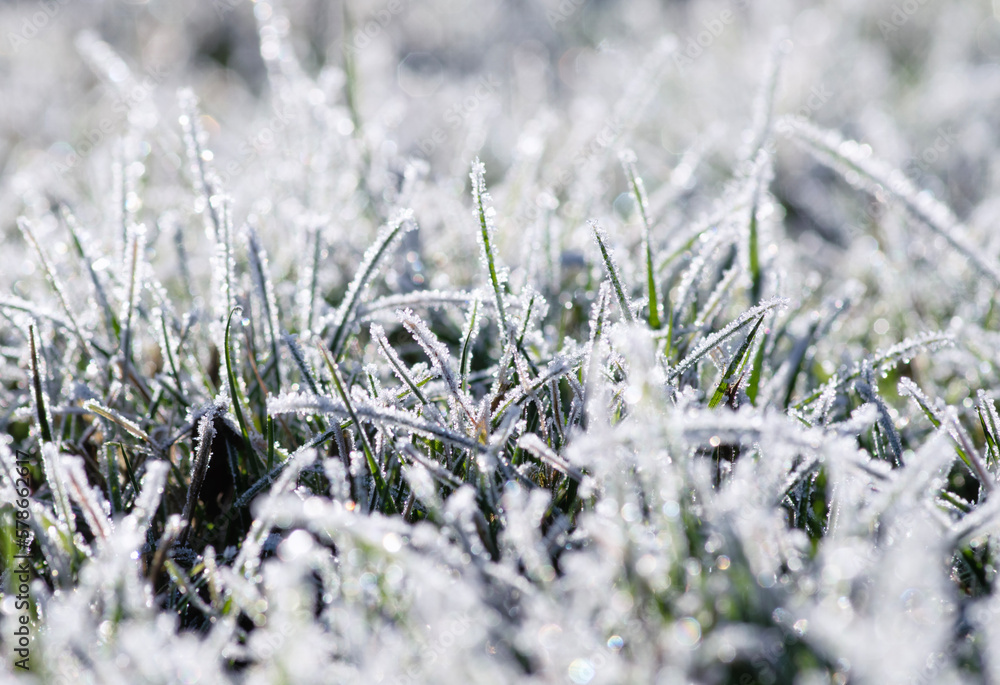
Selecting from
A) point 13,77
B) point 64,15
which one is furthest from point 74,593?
point 64,15

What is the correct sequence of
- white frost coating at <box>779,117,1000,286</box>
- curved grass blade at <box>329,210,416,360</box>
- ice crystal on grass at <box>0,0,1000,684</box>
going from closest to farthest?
1. ice crystal on grass at <box>0,0,1000,684</box>
2. curved grass blade at <box>329,210,416,360</box>
3. white frost coating at <box>779,117,1000,286</box>

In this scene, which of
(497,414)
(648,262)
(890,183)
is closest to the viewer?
(497,414)

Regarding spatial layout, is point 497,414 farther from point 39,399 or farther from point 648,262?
point 39,399

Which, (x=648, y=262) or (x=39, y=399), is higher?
(x=648, y=262)

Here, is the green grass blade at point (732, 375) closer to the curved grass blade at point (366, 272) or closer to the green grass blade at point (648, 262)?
the green grass blade at point (648, 262)

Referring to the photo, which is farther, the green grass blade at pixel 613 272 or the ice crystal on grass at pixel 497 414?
the green grass blade at pixel 613 272

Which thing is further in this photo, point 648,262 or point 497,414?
point 648,262

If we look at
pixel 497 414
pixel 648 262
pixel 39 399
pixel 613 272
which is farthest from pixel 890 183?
pixel 39 399

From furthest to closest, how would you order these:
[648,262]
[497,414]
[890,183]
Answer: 1. [890,183]
2. [648,262]
3. [497,414]

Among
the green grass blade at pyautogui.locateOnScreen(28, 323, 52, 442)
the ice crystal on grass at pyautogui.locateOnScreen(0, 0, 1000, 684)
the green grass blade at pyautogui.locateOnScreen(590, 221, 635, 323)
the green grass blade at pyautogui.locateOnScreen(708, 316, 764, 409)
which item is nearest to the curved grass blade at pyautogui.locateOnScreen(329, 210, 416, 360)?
the ice crystal on grass at pyautogui.locateOnScreen(0, 0, 1000, 684)

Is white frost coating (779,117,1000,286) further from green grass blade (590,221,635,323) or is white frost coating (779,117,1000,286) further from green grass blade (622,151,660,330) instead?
green grass blade (590,221,635,323)

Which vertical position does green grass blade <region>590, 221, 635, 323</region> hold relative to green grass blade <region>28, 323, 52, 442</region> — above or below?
above

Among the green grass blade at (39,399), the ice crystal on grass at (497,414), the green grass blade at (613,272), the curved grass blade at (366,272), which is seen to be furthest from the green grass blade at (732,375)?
the green grass blade at (39,399)
